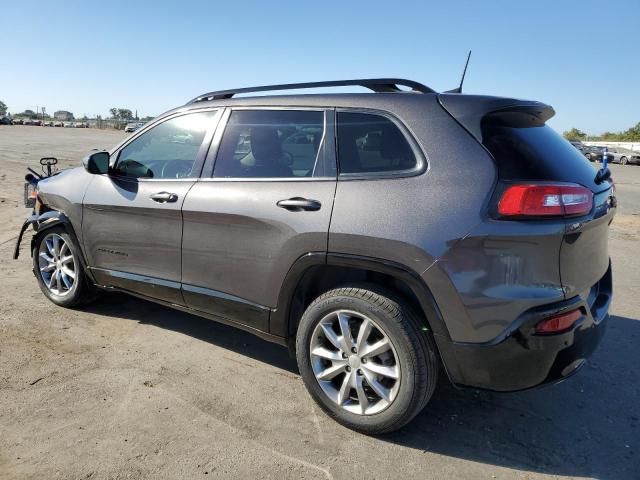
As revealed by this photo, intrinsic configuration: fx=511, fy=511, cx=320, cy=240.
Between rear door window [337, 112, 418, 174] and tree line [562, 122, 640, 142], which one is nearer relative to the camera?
rear door window [337, 112, 418, 174]

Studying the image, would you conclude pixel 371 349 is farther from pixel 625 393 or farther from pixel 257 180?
pixel 625 393

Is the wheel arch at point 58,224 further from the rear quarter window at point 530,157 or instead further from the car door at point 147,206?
the rear quarter window at point 530,157

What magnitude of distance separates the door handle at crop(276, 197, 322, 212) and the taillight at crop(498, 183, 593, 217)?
99 cm

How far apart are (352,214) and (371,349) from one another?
73 centimetres

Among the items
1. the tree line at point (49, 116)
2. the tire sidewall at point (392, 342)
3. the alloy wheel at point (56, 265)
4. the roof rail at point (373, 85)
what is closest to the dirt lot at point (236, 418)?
the tire sidewall at point (392, 342)

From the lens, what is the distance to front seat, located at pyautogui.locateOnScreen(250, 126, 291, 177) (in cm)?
316

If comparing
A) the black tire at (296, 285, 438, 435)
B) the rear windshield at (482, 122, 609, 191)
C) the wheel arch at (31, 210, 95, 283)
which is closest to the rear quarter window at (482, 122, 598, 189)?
the rear windshield at (482, 122, 609, 191)

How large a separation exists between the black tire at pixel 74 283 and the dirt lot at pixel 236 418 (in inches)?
11.1

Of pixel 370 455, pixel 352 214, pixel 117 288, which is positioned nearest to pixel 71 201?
pixel 117 288

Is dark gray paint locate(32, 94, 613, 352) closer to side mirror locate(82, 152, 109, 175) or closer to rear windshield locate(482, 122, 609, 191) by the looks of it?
rear windshield locate(482, 122, 609, 191)

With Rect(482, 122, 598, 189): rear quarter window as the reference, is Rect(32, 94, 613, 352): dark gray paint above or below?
below

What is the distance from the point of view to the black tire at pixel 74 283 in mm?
4336

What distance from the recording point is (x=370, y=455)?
2.66 meters

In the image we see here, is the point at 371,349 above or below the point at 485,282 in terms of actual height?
Result: below
